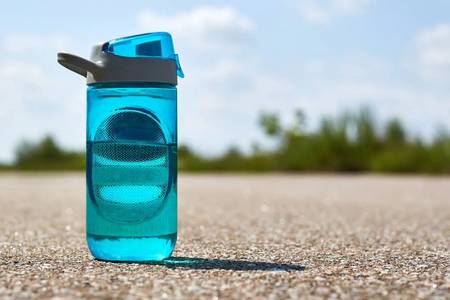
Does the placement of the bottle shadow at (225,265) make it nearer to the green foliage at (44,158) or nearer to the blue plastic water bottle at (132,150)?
the blue plastic water bottle at (132,150)

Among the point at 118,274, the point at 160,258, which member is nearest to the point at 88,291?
the point at 118,274

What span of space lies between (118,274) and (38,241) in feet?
5.43

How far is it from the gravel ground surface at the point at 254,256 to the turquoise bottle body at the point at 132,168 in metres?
0.17

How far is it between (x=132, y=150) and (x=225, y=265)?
0.72m

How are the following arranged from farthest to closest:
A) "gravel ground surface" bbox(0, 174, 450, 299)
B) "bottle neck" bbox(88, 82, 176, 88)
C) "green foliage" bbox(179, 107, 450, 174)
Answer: "green foliage" bbox(179, 107, 450, 174)
"bottle neck" bbox(88, 82, 176, 88)
"gravel ground surface" bbox(0, 174, 450, 299)

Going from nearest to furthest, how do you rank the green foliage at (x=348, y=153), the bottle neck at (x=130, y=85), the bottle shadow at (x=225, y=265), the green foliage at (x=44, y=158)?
1. the bottle shadow at (x=225, y=265)
2. the bottle neck at (x=130, y=85)
3. the green foliage at (x=348, y=153)
4. the green foliage at (x=44, y=158)

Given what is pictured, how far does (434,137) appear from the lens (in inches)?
698

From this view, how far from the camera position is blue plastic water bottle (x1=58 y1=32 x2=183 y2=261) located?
11.1ft

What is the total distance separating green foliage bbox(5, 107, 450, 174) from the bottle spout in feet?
48.4

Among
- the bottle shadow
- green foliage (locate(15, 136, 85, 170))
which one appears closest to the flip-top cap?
the bottle shadow

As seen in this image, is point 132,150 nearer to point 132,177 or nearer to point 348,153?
point 132,177

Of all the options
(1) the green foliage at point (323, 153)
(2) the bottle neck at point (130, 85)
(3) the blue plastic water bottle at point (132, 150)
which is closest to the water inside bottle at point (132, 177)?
(3) the blue plastic water bottle at point (132, 150)

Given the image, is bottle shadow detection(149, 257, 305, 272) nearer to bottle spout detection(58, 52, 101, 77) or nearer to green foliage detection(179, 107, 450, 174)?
bottle spout detection(58, 52, 101, 77)

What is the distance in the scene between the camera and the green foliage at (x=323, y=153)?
693 inches
